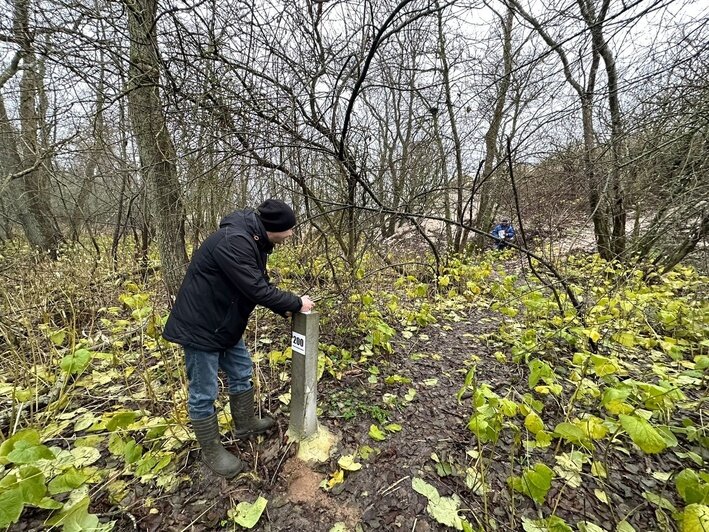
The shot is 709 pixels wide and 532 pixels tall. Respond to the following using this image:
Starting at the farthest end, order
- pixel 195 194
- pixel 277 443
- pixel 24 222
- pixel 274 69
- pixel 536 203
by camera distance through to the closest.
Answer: pixel 24 222
pixel 536 203
pixel 195 194
pixel 274 69
pixel 277 443

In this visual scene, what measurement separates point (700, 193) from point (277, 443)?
4.32 m

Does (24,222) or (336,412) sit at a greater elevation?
(24,222)

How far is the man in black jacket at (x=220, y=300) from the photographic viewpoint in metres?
1.81

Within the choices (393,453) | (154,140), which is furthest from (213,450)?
(154,140)

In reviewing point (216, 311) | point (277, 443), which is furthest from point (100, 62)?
point (277, 443)

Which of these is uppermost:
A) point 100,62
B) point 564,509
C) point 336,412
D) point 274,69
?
point 274,69

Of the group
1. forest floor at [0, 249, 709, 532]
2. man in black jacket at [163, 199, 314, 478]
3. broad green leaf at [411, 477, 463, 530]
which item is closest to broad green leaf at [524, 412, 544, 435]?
forest floor at [0, 249, 709, 532]

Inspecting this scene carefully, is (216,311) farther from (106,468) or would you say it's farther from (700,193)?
(700,193)

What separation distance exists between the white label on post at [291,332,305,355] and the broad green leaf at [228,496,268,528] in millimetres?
842

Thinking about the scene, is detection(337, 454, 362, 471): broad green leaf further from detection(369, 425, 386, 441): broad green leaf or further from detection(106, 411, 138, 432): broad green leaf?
detection(106, 411, 138, 432): broad green leaf

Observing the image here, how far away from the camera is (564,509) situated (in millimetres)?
1755

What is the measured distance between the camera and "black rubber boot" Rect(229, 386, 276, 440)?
87.8 inches

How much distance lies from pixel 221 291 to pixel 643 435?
2.18m

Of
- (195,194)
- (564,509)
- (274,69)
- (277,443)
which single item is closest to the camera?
(564,509)
